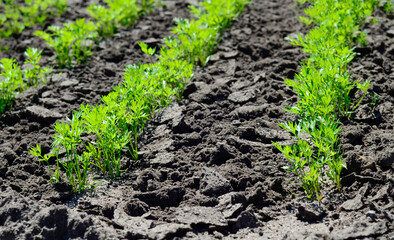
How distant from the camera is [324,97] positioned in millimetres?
3834

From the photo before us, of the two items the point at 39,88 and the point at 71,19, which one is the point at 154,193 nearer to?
the point at 39,88

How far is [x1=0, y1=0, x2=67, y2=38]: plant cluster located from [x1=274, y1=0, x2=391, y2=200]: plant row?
4.29 m

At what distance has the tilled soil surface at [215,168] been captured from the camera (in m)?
3.25

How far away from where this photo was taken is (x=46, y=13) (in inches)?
337

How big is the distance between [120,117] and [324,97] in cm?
157

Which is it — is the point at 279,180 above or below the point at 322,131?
below

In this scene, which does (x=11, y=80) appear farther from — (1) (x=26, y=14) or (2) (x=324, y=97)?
(1) (x=26, y=14)

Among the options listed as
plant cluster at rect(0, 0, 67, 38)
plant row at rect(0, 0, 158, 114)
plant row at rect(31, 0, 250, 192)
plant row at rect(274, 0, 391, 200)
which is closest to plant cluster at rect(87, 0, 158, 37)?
plant row at rect(0, 0, 158, 114)

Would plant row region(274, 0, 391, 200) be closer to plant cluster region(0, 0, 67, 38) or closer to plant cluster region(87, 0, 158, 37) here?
plant cluster region(87, 0, 158, 37)

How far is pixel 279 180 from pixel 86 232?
1.38 m

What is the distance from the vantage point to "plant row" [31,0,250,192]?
380 centimetres

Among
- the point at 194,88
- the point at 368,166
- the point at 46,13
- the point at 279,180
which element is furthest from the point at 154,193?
the point at 46,13

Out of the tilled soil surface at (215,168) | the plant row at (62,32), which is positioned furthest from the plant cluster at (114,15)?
the tilled soil surface at (215,168)

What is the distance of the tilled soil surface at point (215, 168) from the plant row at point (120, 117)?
0.14 metres
